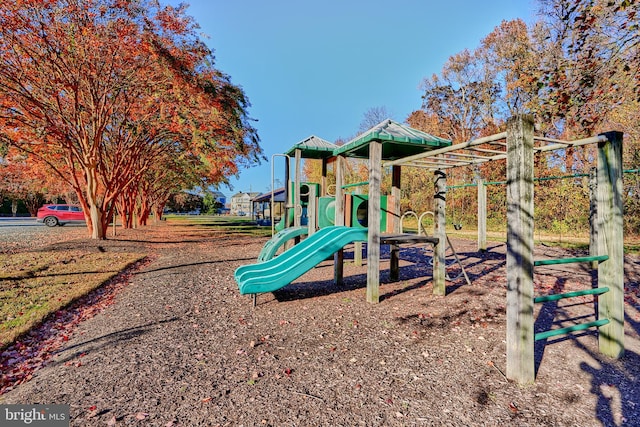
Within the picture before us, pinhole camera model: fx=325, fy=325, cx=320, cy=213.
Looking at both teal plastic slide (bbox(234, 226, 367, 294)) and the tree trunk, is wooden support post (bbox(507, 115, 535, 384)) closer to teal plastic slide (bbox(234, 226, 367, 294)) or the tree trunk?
teal plastic slide (bbox(234, 226, 367, 294))

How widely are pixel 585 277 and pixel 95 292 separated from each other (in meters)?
9.66

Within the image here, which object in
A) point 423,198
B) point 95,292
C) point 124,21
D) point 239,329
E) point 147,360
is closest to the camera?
point 147,360

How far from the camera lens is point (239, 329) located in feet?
13.9

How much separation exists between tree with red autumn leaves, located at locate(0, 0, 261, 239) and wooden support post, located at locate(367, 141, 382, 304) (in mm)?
7750

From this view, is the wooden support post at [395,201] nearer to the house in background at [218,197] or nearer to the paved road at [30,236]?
the paved road at [30,236]

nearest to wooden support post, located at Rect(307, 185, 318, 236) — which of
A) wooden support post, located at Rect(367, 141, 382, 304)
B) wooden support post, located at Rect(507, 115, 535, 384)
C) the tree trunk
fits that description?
wooden support post, located at Rect(367, 141, 382, 304)

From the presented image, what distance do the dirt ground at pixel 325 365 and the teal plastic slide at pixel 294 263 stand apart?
0.46 m

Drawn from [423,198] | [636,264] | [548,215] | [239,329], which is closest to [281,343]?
[239,329]

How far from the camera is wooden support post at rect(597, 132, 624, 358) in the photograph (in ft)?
10.7

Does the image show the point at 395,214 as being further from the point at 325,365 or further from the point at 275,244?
the point at 325,365

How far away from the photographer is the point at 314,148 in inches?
336

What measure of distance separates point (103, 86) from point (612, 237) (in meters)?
14.1

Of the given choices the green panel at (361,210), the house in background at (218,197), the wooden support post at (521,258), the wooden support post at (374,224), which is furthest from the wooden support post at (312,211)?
the house in background at (218,197)

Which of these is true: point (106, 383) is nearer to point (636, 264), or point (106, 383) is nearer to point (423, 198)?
point (636, 264)
